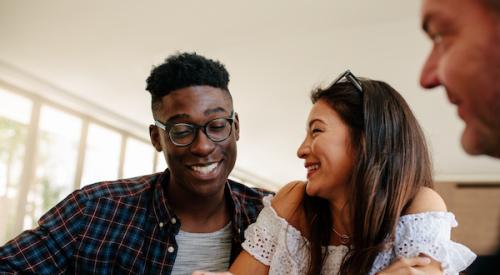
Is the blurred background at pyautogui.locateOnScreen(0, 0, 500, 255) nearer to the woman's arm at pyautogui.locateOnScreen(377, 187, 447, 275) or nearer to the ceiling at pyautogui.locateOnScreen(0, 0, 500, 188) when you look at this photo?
the ceiling at pyautogui.locateOnScreen(0, 0, 500, 188)

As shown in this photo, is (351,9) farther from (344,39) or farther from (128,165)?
(128,165)

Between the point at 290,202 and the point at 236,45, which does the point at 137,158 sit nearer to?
the point at 236,45

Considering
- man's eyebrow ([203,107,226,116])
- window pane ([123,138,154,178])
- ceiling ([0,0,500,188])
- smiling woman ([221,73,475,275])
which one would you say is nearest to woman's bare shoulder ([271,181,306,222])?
smiling woman ([221,73,475,275])

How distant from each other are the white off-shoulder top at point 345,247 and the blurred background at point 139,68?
532 millimetres

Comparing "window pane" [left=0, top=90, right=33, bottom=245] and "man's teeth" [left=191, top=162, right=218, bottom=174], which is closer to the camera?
"man's teeth" [left=191, top=162, right=218, bottom=174]

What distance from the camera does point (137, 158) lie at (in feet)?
26.7

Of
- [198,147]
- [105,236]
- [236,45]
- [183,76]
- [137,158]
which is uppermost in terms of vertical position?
[236,45]

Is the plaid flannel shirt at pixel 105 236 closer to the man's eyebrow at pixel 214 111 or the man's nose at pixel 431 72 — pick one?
the man's eyebrow at pixel 214 111

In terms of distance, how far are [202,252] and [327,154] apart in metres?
0.62

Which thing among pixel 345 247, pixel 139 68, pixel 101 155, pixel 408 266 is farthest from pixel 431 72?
pixel 101 155

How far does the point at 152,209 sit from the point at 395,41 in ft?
10.2

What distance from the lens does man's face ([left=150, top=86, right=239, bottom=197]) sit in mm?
1610

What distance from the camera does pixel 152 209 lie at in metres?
1.78

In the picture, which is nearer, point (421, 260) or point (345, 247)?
point (421, 260)
